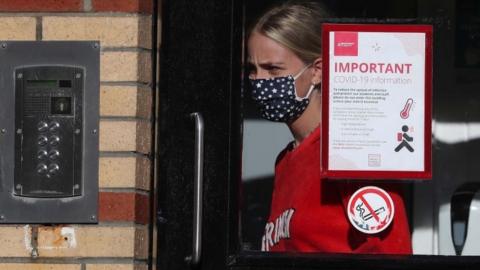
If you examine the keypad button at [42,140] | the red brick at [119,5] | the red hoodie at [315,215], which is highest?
the red brick at [119,5]

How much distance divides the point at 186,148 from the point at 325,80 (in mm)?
479

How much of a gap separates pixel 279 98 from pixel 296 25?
0.77ft

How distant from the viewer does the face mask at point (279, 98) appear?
146 inches

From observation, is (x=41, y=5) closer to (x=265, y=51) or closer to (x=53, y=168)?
(x=53, y=168)

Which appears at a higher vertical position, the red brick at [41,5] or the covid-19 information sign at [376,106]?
the red brick at [41,5]

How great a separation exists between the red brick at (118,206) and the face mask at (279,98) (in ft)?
1.59

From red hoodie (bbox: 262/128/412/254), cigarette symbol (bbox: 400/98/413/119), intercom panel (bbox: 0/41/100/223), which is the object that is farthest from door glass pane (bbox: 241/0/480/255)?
intercom panel (bbox: 0/41/100/223)

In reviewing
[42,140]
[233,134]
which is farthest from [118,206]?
[233,134]

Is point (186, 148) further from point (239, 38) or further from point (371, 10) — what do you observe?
point (371, 10)

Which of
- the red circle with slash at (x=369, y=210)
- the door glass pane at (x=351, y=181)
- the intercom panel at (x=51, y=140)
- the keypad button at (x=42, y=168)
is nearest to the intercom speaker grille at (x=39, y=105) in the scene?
the intercom panel at (x=51, y=140)

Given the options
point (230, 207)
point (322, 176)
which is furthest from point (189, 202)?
point (322, 176)

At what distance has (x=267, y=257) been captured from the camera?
3.70 m

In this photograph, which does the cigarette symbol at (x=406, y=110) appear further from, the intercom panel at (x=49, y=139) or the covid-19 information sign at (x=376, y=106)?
the intercom panel at (x=49, y=139)

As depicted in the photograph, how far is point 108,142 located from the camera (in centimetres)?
366
